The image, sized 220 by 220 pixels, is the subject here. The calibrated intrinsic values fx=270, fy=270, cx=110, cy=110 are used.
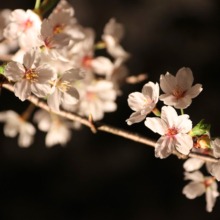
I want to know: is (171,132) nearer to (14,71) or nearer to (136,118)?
(136,118)

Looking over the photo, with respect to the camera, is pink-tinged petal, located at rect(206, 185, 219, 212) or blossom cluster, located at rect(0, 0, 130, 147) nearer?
blossom cluster, located at rect(0, 0, 130, 147)

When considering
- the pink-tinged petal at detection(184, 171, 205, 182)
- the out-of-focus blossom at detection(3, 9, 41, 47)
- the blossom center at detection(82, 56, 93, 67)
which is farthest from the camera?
the blossom center at detection(82, 56, 93, 67)

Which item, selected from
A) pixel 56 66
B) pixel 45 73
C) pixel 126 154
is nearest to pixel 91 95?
pixel 56 66

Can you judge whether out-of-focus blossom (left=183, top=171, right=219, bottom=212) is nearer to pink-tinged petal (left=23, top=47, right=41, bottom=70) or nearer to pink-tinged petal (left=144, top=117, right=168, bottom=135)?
pink-tinged petal (left=144, top=117, right=168, bottom=135)

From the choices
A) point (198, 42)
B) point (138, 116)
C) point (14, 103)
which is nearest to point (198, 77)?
point (198, 42)

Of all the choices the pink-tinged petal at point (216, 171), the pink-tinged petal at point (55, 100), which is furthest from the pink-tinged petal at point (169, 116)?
the pink-tinged petal at point (55, 100)

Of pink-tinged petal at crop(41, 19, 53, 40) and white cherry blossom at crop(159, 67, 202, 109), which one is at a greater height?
white cherry blossom at crop(159, 67, 202, 109)

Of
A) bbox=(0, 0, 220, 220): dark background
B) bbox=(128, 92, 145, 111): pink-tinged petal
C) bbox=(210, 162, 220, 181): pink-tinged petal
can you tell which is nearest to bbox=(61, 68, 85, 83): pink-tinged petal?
bbox=(128, 92, 145, 111): pink-tinged petal

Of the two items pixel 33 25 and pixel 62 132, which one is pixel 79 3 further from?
pixel 33 25
